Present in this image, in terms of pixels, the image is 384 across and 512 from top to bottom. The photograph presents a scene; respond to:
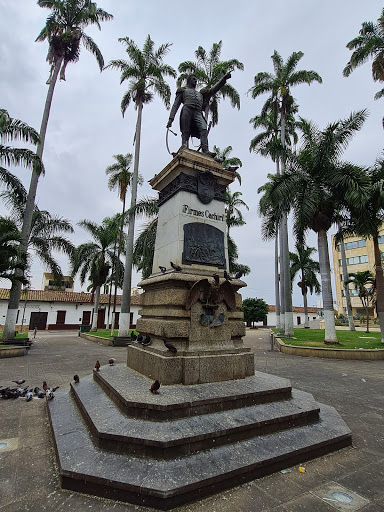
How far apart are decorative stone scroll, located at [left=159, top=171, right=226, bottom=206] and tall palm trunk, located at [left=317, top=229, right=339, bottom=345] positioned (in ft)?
31.2

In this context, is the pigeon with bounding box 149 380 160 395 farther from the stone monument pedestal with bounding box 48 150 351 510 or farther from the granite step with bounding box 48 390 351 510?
the granite step with bounding box 48 390 351 510

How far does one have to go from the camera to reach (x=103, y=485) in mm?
2432

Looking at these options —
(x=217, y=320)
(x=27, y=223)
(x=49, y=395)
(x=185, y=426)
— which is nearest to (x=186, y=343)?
(x=217, y=320)

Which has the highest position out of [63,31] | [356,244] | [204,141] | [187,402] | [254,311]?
[63,31]

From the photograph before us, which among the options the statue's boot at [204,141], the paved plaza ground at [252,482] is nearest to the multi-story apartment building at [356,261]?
the statue's boot at [204,141]

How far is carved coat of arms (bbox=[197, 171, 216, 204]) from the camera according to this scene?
5.60 metres

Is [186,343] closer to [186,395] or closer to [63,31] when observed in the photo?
[186,395]

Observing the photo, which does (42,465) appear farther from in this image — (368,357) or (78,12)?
(78,12)

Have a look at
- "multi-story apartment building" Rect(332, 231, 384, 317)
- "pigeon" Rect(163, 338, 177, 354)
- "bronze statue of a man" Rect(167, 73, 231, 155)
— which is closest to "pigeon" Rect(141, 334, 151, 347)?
"pigeon" Rect(163, 338, 177, 354)

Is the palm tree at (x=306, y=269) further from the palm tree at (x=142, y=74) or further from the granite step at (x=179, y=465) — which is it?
the granite step at (x=179, y=465)

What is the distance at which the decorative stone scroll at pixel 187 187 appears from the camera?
554cm

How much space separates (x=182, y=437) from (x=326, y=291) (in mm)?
12346

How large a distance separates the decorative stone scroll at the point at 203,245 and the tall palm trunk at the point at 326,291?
9731mm

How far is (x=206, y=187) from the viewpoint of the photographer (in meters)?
5.71
